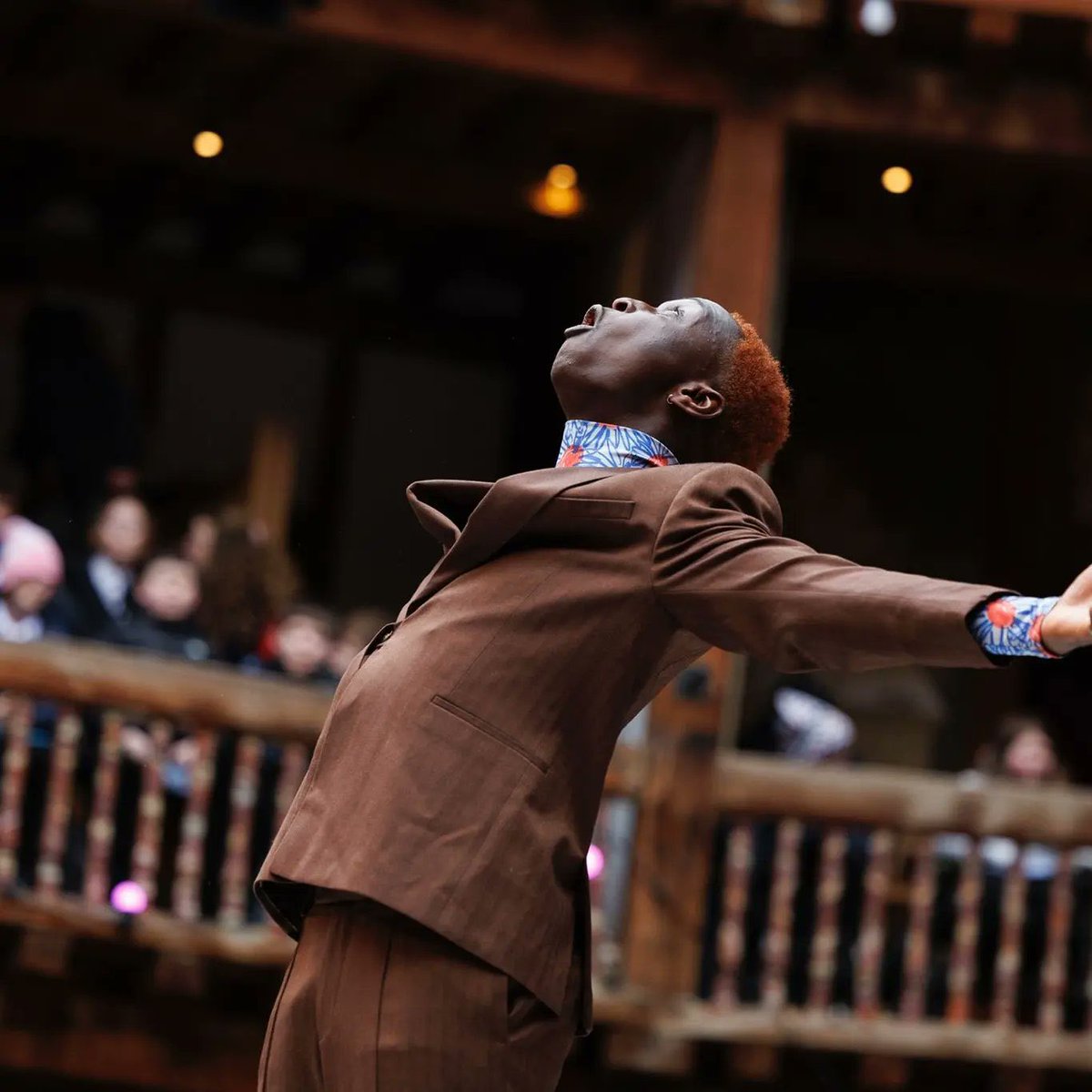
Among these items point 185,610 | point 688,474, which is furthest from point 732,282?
point 688,474

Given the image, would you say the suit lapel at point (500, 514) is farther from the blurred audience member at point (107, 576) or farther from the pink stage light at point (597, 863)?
the blurred audience member at point (107, 576)

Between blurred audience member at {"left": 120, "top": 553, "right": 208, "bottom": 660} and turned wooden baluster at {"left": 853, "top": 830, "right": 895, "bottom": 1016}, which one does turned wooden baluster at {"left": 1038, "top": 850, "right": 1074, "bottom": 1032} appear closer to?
turned wooden baluster at {"left": 853, "top": 830, "right": 895, "bottom": 1016}

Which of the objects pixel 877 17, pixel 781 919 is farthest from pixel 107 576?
pixel 877 17

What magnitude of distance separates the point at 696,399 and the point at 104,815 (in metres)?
3.56

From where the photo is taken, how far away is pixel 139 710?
5.93 meters

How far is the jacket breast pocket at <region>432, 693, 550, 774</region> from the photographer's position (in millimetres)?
2408

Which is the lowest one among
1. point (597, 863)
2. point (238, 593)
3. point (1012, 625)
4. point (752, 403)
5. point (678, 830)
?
point (597, 863)

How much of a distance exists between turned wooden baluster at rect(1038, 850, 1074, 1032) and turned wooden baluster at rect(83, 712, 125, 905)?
2511mm

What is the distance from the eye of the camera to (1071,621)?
200cm

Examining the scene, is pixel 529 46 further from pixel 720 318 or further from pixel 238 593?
pixel 720 318

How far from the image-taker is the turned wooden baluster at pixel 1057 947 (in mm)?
6184

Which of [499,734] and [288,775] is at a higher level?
[499,734]

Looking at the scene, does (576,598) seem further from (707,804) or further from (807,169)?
(807,169)

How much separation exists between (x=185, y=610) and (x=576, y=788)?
12.3ft
